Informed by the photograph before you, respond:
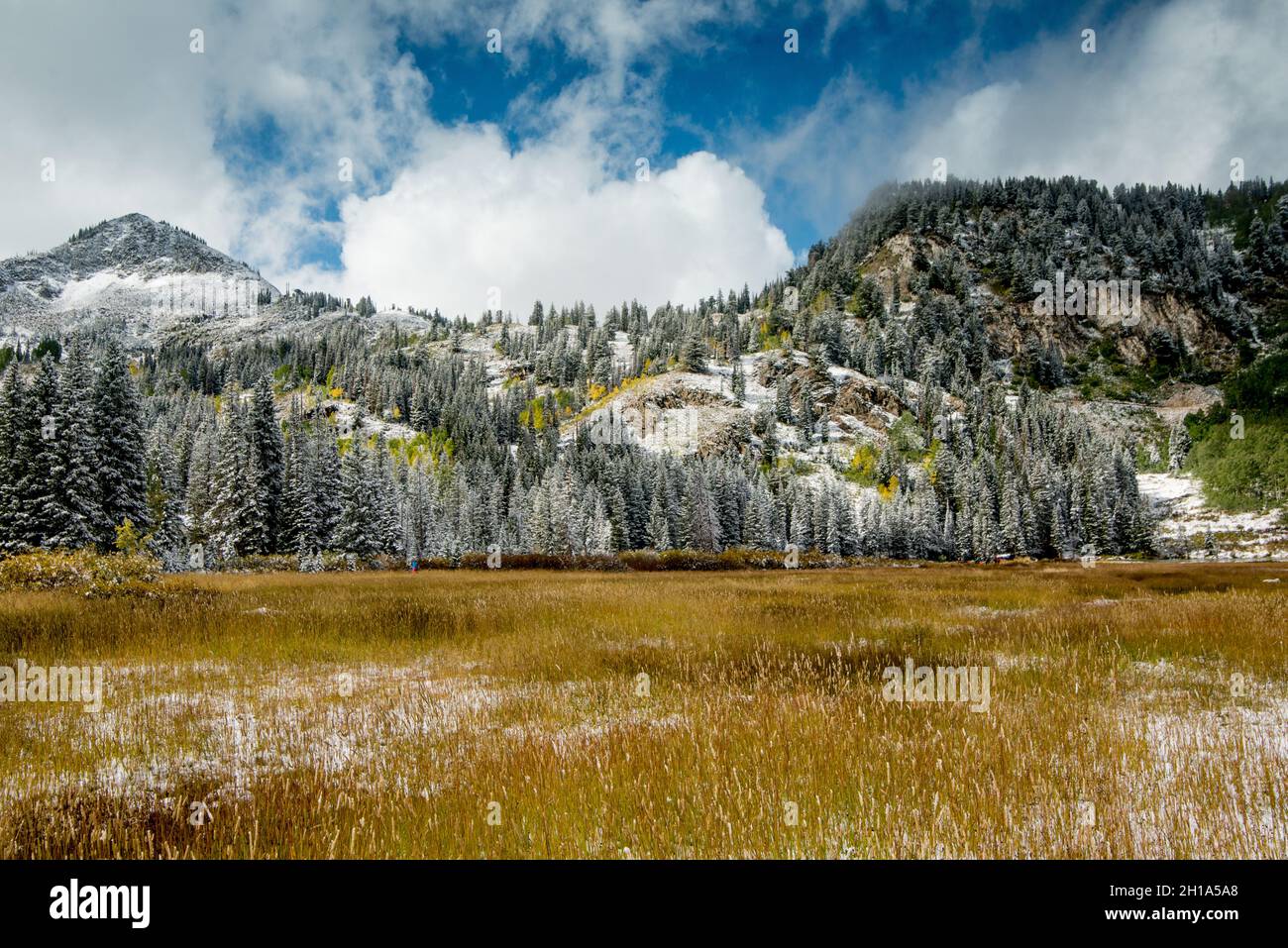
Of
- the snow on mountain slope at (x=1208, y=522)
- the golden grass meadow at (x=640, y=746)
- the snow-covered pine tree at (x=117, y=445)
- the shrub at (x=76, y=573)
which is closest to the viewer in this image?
the golden grass meadow at (x=640, y=746)

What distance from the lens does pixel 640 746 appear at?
5.30 meters

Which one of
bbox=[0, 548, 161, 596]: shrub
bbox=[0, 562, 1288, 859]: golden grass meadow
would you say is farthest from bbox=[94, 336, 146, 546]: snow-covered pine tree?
bbox=[0, 562, 1288, 859]: golden grass meadow

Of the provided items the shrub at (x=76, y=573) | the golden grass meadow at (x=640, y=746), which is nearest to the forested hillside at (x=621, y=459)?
the shrub at (x=76, y=573)

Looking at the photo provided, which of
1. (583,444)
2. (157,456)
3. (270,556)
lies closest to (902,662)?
(270,556)

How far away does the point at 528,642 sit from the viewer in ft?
39.2

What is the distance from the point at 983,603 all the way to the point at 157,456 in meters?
76.8

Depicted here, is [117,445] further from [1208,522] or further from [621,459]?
[1208,522]

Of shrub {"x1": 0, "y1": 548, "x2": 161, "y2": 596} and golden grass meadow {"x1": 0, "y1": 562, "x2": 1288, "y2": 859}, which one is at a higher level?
shrub {"x1": 0, "y1": 548, "x2": 161, "y2": 596}

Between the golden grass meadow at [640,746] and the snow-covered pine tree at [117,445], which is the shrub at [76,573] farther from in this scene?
the snow-covered pine tree at [117,445]

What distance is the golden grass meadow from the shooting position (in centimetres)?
380

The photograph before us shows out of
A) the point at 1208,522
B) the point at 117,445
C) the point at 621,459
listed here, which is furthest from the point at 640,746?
the point at 1208,522

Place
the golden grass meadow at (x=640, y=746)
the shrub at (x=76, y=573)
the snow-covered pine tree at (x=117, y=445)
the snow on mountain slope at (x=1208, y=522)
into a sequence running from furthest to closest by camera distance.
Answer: the snow on mountain slope at (x=1208, y=522) → the snow-covered pine tree at (x=117, y=445) → the shrub at (x=76, y=573) → the golden grass meadow at (x=640, y=746)

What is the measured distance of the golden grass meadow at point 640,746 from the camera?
3799 millimetres

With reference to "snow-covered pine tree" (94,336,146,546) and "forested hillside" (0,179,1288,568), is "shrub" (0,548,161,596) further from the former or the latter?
"snow-covered pine tree" (94,336,146,546)
